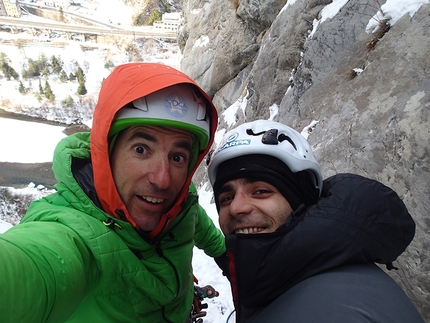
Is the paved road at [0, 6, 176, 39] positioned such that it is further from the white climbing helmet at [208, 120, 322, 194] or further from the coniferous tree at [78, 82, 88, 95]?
the white climbing helmet at [208, 120, 322, 194]

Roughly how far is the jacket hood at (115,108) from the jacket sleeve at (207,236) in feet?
3.26

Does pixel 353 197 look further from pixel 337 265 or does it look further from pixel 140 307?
pixel 140 307

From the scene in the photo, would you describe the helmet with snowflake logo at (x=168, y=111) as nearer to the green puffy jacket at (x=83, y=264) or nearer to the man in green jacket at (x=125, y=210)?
the man in green jacket at (x=125, y=210)

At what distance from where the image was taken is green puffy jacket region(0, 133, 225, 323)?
3.42ft

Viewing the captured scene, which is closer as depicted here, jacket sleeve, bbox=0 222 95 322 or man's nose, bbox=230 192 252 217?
jacket sleeve, bbox=0 222 95 322

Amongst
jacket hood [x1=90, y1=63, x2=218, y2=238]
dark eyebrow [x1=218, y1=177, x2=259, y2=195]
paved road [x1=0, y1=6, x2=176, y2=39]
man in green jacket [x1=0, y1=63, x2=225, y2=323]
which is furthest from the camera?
paved road [x1=0, y1=6, x2=176, y2=39]

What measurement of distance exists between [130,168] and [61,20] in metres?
106

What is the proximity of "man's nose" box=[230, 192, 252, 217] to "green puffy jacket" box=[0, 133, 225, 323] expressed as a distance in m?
0.47

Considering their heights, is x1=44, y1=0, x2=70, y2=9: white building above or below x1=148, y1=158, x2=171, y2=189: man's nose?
above

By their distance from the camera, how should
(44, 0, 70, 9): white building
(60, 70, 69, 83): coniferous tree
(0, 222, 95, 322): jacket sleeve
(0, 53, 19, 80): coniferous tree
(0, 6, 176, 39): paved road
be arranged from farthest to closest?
(44, 0, 70, 9): white building → (0, 6, 176, 39): paved road → (60, 70, 69, 83): coniferous tree → (0, 53, 19, 80): coniferous tree → (0, 222, 95, 322): jacket sleeve

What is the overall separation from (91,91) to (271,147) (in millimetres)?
66110

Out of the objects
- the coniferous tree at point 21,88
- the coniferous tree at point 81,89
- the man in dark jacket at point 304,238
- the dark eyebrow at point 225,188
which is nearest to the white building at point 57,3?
the coniferous tree at point 21,88

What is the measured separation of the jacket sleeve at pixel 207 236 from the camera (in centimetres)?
280

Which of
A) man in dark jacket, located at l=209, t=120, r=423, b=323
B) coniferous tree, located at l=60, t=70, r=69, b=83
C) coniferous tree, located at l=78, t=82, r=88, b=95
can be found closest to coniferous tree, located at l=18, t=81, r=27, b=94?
coniferous tree, located at l=60, t=70, r=69, b=83
